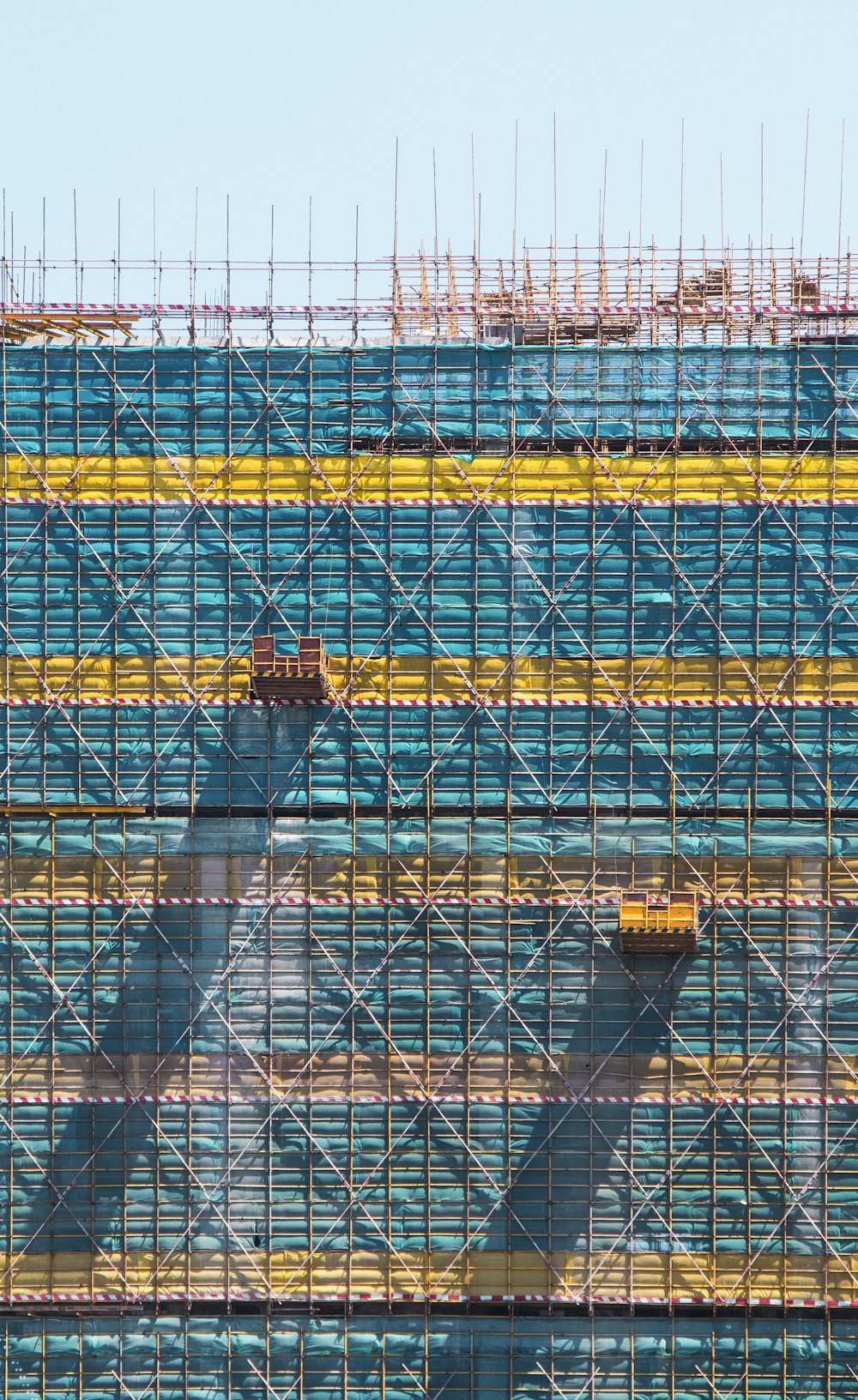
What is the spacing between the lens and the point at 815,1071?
38.4m

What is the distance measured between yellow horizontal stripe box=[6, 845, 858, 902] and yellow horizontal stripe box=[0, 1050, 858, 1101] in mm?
4280

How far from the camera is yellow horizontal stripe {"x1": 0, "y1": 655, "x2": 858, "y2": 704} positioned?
38781mm

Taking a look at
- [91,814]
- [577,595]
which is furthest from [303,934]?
[577,595]

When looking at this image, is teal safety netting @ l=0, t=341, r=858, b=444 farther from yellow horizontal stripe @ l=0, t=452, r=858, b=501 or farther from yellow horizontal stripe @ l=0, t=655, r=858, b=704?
yellow horizontal stripe @ l=0, t=655, r=858, b=704

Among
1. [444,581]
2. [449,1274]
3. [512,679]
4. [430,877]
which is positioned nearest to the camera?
[449,1274]

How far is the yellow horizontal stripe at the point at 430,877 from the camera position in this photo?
38.6 m

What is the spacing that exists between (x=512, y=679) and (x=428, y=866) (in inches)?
216

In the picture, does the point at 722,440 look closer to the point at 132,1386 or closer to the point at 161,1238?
the point at 161,1238

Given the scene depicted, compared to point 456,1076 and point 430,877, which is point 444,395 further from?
point 456,1076

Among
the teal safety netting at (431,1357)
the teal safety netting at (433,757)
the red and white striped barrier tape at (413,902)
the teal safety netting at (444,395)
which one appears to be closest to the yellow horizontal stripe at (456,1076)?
the red and white striped barrier tape at (413,902)

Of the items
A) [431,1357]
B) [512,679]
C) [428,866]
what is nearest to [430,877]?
[428,866]

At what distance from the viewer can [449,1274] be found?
38.3 meters

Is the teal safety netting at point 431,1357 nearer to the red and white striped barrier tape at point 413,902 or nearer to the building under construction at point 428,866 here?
the building under construction at point 428,866

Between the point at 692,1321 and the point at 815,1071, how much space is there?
7.33m
